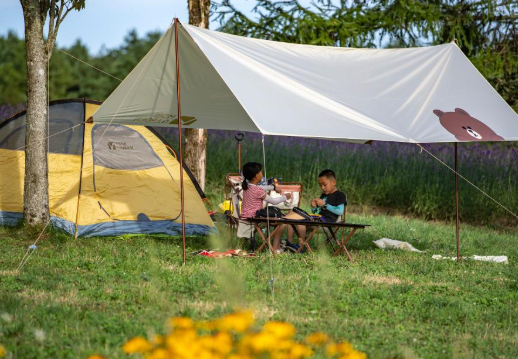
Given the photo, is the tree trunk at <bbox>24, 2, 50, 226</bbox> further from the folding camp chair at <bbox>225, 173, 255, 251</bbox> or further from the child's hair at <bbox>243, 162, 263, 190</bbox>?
the child's hair at <bbox>243, 162, 263, 190</bbox>

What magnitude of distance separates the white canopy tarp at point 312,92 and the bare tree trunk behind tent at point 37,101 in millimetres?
725

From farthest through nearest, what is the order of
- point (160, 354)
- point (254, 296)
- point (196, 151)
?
point (196, 151), point (254, 296), point (160, 354)

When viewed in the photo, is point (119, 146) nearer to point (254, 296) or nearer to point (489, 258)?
point (254, 296)

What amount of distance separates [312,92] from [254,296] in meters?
2.05

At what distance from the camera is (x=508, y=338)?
4.10m

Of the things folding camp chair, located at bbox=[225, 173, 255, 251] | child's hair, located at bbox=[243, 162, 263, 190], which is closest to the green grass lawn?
folding camp chair, located at bbox=[225, 173, 255, 251]

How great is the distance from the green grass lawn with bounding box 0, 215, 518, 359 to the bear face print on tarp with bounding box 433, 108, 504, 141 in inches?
48.0

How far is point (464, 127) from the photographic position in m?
6.15

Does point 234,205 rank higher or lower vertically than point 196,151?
lower

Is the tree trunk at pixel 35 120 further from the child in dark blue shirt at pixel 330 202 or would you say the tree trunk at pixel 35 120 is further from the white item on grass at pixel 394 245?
the white item on grass at pixel 394 245

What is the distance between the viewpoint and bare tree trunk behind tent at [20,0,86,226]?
6969 millimetres

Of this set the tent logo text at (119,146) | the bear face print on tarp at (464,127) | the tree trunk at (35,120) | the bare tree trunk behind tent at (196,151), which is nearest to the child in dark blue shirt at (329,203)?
the bear face print on tarp at (464,127)

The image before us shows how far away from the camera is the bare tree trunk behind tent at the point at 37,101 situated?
6.97 m

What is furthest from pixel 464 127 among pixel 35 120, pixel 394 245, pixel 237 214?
pixel 35 120
